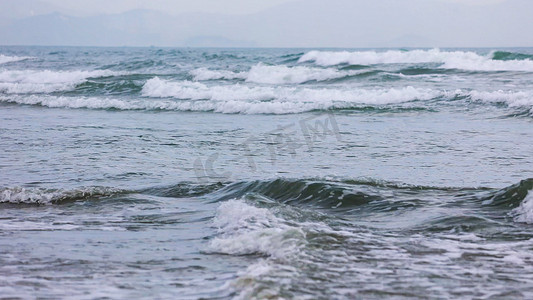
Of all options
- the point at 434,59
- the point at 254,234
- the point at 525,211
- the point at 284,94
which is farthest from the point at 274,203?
the point at 434,59

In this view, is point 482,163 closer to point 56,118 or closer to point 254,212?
point 254,212

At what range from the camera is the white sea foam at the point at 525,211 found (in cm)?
578

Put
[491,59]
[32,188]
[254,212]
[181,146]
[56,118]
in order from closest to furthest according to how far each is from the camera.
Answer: [254,212], [32,188], [181,146], [56,118], [491,59]

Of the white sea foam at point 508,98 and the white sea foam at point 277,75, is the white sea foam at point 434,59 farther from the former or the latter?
the white sea foam at point 508,98

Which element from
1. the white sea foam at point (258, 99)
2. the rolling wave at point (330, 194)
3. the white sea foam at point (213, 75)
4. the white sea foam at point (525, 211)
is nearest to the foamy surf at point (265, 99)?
the white sea foam at point (258, 99)

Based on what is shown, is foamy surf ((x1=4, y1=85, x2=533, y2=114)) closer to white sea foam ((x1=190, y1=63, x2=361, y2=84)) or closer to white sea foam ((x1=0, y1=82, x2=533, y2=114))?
white sea foam ((x1=0, y1=82, x2=533, y2=114))

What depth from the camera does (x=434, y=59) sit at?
32344 millimetres

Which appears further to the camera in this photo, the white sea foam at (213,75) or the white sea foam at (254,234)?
the white sea foam at (213,75)

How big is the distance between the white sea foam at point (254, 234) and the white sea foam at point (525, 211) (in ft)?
6.84

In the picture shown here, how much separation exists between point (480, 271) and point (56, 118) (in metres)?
13.7

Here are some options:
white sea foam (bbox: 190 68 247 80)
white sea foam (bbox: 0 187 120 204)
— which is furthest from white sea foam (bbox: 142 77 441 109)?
Answer: white sea foam (bbox: 0 187 120 204)

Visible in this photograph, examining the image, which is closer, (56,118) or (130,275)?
(130,275)

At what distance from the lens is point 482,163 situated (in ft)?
29.1

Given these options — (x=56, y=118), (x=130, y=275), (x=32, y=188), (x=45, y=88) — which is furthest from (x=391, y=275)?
(x=45, y=88)
